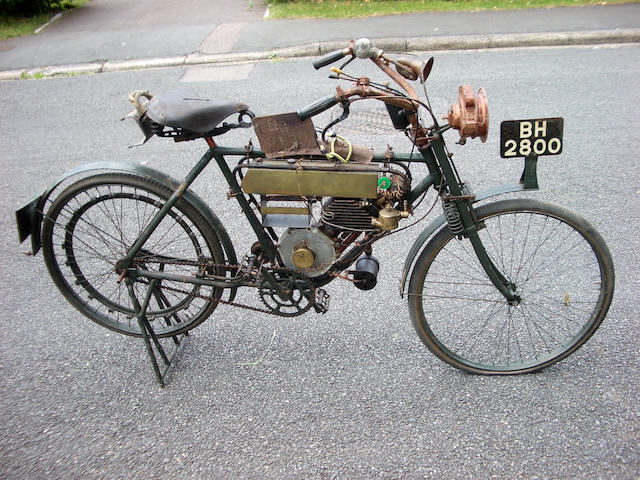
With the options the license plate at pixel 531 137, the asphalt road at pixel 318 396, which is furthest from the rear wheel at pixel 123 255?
the license plate at pixel 531 137

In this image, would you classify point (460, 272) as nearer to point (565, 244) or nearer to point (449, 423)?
point (565, 244)

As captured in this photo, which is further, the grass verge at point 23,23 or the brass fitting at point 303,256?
the grass verge at point 23,23

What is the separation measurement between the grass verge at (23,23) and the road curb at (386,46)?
6.34 feet

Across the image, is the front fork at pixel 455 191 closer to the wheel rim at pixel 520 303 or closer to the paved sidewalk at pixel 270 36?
the wheel rim at pixel 520 303

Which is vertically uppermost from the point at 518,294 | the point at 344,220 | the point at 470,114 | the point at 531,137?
the point at 470,114

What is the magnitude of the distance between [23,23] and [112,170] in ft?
29.1

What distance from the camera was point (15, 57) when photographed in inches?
314

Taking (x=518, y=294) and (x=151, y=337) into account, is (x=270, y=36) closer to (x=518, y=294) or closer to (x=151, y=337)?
(x=151, y=337)

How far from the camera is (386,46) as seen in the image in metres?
7.35

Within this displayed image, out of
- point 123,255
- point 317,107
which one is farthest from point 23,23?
point 317,107

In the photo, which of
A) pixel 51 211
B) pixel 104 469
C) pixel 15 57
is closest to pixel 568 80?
pixel 51 211

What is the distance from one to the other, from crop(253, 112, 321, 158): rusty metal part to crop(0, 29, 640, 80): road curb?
17.7ft

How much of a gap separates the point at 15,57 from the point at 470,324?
26.3 feet

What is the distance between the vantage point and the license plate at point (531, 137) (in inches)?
88.1
